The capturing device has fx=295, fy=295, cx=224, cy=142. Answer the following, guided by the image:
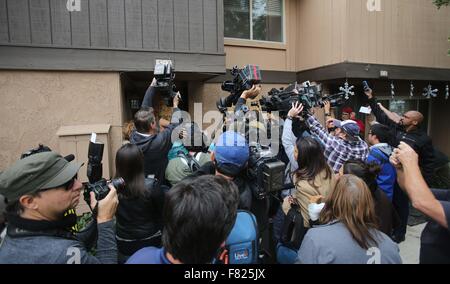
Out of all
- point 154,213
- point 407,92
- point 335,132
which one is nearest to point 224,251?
point 154,213

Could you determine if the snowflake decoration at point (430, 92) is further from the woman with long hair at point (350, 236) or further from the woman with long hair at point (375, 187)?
the woman with long hair at point (350, 236)

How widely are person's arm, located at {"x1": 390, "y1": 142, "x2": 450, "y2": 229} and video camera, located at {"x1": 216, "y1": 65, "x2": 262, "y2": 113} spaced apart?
184 centimetres

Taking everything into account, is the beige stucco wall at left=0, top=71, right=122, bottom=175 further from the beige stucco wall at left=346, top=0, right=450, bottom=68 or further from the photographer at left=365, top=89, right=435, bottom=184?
the beige stucco wall at left=346, top=0, right=450, bottom=68

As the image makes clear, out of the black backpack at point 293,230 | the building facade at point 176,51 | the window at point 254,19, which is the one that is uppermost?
the window at point 254,19

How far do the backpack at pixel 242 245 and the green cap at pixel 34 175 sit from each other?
0.92 meters

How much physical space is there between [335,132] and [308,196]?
1.61m

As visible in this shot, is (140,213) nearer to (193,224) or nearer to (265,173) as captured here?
(265,173)

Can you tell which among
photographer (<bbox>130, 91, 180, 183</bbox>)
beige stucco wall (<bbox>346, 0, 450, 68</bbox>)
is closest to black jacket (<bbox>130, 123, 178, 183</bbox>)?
photographer (<bbox>130, 91, 180, 183</bbox>)

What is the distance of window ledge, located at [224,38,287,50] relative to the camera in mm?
6973

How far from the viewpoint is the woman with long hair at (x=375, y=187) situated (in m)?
2.47

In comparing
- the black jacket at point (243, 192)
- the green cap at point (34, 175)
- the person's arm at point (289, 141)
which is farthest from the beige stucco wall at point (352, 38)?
the green cap at point (34, 175)

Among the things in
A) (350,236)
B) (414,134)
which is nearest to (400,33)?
(414,134)

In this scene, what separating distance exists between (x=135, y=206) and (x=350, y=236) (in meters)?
1.57

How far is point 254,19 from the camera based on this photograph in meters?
7.40
